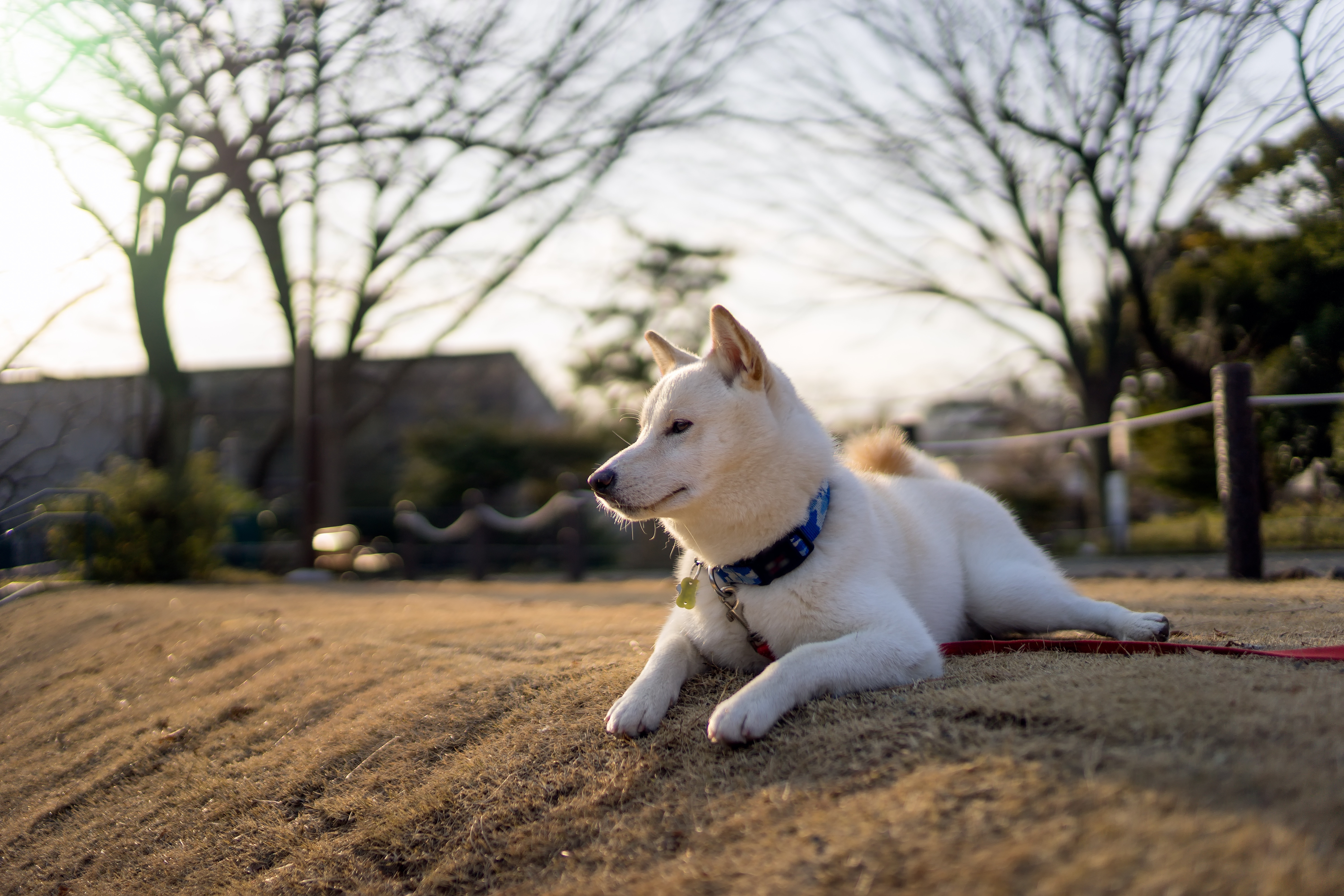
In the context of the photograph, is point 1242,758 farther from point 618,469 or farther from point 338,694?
point 338,694

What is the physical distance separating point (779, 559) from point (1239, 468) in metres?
3.62

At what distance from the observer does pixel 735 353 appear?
7.98 feet

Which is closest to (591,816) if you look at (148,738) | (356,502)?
(148,738)

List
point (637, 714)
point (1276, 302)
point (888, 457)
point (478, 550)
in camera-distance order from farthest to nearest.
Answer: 1. point (478, 550)
2. point (1276, 302)
3. point (888, 457)
4. point (637, 714)

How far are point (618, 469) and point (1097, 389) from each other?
12.8m

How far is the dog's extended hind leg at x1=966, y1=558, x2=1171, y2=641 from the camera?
266 centimetres

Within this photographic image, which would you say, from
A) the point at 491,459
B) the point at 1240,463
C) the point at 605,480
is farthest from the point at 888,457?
the point at 491,459

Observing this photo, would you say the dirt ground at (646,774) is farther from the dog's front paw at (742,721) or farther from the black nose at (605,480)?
the black nose at (605,480)

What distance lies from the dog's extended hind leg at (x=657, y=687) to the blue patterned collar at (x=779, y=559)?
233 mm

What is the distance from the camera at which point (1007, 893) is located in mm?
1204

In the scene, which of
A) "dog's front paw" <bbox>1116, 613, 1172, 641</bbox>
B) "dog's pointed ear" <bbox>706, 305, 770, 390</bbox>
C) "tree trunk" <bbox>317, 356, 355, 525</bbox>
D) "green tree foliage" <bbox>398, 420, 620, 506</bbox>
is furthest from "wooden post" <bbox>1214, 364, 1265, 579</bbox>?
"green tree foliage" <bbox>398, 420, 620, 506</bbox>

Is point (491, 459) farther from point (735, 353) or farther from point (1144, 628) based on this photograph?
point (1144, 628)

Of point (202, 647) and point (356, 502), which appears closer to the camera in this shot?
point (202, 647)

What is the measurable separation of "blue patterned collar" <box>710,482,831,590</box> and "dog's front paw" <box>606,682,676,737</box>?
14.7 inches
